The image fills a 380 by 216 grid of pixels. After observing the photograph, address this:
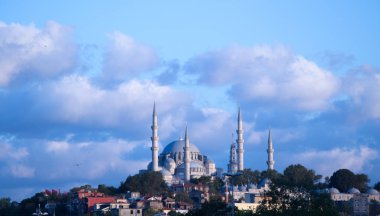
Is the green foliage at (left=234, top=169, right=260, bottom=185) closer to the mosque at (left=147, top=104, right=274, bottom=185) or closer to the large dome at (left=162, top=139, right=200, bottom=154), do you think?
the mosque at (left=147, top=104, right=274, bottom=185)

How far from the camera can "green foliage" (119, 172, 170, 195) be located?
10856cm

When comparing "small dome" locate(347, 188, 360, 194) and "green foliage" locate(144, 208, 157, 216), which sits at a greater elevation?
"small dome" locate(347, 188, 360, 194)

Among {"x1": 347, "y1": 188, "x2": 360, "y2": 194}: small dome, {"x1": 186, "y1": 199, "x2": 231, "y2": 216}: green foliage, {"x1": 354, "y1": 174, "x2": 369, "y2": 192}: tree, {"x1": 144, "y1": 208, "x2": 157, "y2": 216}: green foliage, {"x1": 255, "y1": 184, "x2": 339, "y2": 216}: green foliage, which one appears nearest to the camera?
{"x1": 255, "y1": 184, "x2": 339, "y2": 216}: green foliage

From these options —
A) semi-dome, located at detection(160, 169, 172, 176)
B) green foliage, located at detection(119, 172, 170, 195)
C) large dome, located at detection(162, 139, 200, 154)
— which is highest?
large dome, located at detection(162, 139, 200, 154)

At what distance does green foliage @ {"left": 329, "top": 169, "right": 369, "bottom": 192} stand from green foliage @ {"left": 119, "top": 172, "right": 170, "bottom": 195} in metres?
20.4

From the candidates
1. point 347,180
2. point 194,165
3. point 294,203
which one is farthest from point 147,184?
point 294,203

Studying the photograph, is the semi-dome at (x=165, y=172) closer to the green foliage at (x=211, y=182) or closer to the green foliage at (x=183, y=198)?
the green foliage at (x=211, y=182)

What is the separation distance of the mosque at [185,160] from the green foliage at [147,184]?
4.46 meters

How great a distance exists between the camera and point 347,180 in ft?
377

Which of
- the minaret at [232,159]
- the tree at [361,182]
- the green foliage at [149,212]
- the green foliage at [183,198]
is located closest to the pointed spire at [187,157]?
the minaret at [232,159]

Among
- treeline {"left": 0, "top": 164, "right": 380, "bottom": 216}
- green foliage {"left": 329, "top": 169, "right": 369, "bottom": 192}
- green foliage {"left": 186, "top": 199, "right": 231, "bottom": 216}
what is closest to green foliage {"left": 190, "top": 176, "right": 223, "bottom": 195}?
treeline {"left": 0, "top": 164, "right": 380, "bottom": 216}

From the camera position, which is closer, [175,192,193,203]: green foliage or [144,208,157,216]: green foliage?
[144,208,157,216]: green foliage

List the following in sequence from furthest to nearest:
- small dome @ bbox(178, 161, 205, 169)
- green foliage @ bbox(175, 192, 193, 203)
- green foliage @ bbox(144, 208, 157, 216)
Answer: small dome @ bbox(178, 161, 205, 169)
green foliage @ bbox(175, 192, 193, 203)
green foliage @ bbox(144, 208, 157, 216)

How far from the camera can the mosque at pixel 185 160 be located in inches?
4658
